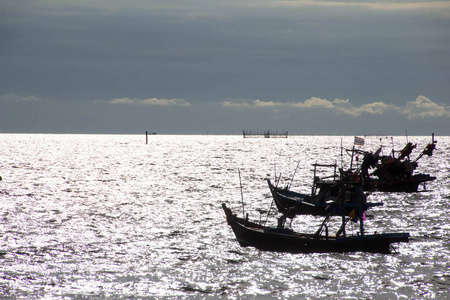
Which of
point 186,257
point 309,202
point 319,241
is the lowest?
point 186,257

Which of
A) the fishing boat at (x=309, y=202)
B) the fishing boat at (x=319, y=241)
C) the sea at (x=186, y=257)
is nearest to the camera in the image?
the sea at (x=186, y=257)

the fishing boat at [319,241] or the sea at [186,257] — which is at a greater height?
the fishing boat at [319,241]

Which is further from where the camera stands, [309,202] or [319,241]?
[309,202]

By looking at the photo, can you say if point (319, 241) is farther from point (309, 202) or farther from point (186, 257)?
point (309, 202)

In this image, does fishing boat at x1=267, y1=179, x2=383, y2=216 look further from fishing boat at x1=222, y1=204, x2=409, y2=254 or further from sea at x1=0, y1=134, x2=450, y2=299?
fishing boat at x1=222, y1=204, x2=409, y2=254

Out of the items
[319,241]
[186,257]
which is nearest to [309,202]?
[319,241]

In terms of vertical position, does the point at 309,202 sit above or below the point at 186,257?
above

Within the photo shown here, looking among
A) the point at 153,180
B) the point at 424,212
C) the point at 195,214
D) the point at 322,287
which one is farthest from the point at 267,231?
the point at 153,180

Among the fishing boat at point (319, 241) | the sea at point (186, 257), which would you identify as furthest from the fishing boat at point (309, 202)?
the fishing boat at point (319, 241)

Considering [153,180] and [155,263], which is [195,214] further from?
[153,180]

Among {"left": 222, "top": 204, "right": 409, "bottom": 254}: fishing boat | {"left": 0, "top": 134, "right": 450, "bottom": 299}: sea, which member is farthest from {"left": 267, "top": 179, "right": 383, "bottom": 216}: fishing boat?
{"left": 222, "top": 204, "right": 409, "bottom": 254}: fishing boat

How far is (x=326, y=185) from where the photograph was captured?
49781 millimetres

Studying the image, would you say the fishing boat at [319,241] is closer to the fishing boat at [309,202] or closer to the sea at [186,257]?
the sea at [186,257]

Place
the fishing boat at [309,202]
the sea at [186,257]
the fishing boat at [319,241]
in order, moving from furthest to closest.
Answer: the fishing boat at [309,202] < the fishing boat at [319,241] < the sea at [186,257]
